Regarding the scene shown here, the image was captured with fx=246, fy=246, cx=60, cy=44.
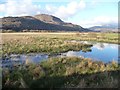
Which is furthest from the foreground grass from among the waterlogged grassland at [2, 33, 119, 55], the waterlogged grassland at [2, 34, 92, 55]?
the waterlogged grassland at [2, 33, 119, 55]

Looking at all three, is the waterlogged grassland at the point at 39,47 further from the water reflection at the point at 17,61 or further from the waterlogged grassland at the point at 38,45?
the water reflection at the point at 17,61

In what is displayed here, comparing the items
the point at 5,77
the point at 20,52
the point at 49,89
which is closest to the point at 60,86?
the point at 49,89

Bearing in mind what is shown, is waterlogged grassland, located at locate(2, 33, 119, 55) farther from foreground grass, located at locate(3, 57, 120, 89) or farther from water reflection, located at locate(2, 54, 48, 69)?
foreground grass, located at locate(3, 57, 120, 89)

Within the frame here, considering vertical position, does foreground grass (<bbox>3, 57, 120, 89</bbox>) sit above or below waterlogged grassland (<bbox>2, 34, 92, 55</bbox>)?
above

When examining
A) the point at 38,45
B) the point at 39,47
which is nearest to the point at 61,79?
the point at 39,47

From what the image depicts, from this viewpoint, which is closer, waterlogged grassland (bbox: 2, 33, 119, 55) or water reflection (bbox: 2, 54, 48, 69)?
water reflection (bbox: 2, 54, 48, 69)

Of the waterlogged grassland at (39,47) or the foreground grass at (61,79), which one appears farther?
the waterlogged grassland at (39,47)

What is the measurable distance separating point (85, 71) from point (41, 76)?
127 inches

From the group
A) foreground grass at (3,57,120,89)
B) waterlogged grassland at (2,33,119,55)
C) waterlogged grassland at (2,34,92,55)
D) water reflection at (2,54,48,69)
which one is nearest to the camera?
foreground grass at (3,57,120,89)

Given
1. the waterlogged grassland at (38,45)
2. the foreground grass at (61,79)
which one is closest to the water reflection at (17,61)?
the foreground grass at (61,79)

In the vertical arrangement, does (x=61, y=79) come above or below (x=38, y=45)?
above

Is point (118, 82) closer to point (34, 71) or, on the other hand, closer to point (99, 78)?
point (99, 78)

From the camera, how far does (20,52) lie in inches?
1203

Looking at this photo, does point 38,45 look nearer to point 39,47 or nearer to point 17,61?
point 39,47
